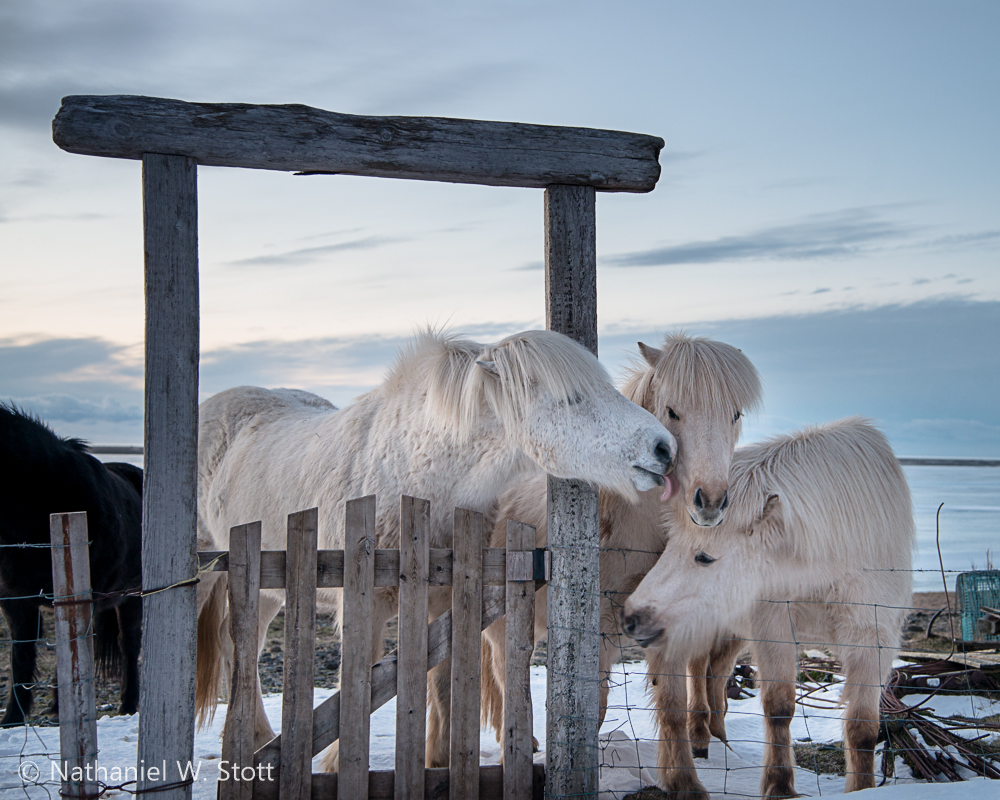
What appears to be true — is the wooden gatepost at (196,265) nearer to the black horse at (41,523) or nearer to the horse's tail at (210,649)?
the horse's tail at (210,649)

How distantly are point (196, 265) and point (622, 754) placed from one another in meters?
3.33

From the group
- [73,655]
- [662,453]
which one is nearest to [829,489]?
[662,453]

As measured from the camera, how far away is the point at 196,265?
300 centimetres

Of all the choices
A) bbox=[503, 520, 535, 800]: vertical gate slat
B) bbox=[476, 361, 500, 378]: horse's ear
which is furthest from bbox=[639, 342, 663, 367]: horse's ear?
bbox=[503, 520, 535, 800]: vertical gate slat

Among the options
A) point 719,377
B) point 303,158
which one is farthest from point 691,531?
point 303,158

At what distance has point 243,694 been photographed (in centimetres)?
300

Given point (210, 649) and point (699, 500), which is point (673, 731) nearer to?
point (699, 500)

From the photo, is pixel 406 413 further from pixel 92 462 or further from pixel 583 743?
pixel 92 462

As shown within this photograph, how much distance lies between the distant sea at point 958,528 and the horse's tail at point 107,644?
5.08m

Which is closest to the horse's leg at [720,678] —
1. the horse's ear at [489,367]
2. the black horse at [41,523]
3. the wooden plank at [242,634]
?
the horse's ear at [489,367]

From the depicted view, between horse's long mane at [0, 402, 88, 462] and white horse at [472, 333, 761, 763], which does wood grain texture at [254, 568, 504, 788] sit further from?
horse's long mane at [0, 402, 88, 462]

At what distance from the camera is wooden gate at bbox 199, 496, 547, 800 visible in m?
2.98

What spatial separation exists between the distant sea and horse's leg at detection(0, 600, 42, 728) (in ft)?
17.0

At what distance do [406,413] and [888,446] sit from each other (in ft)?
8.10
